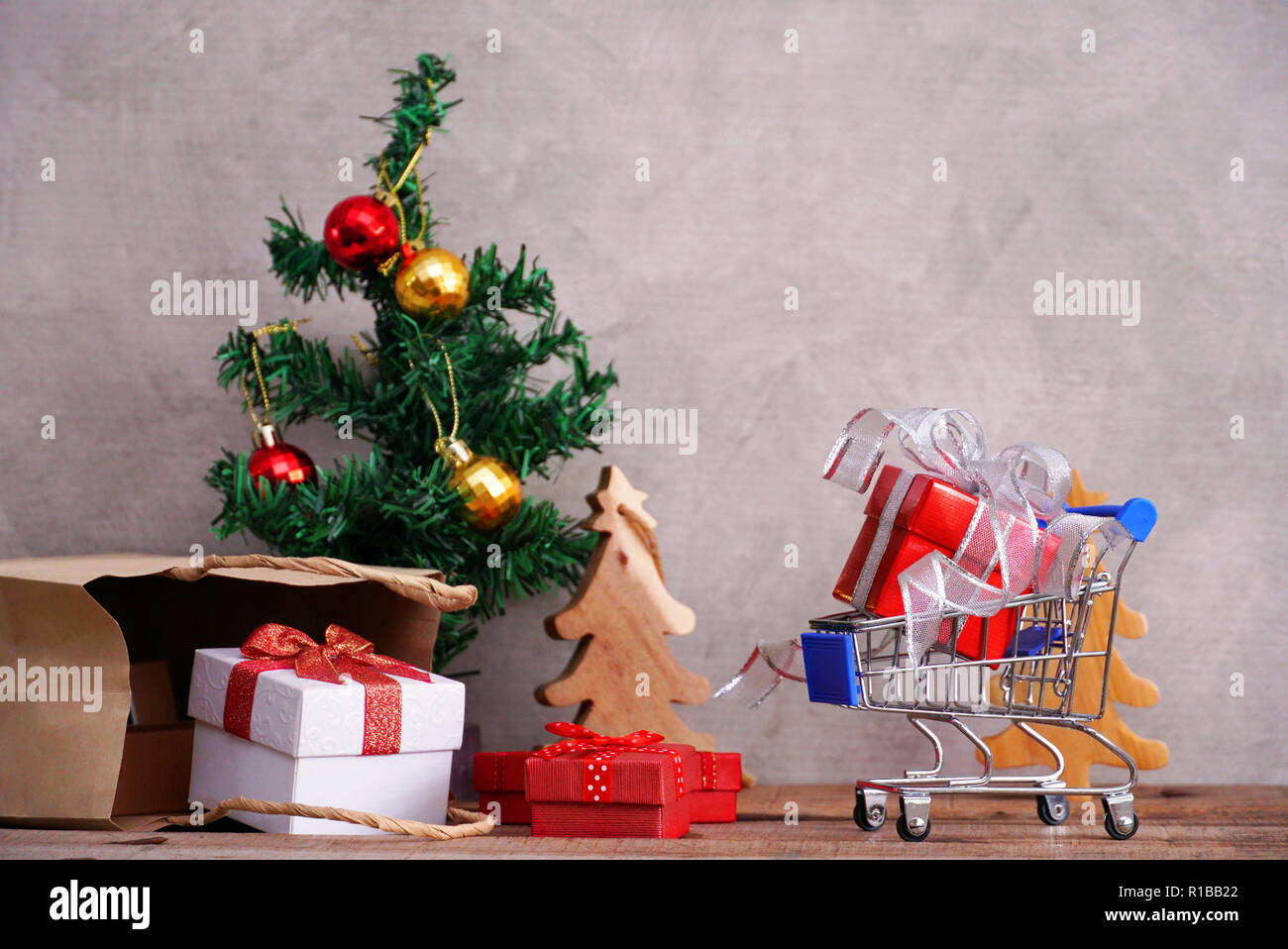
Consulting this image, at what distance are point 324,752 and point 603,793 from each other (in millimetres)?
258

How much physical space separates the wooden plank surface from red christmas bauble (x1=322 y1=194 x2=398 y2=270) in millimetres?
638

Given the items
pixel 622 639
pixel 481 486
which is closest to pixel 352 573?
pixel 481 486

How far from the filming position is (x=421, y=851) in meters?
0.90

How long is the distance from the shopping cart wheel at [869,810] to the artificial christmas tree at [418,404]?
451 millimetres

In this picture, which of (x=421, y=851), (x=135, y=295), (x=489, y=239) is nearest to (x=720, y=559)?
(x=489, y=239)

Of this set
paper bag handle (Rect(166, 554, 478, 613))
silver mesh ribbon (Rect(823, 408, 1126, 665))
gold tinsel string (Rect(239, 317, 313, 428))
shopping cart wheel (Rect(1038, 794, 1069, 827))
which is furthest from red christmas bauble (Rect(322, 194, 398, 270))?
shopping cart wheel (Rect(1038, 794, 1069, 827))

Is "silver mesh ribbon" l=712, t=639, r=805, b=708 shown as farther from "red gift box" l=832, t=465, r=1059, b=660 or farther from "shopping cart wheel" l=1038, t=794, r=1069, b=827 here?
"shopping cart wheel" l=1038, t=794, r=1069, b=827

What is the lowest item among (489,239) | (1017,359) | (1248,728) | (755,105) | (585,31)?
(1248,728)

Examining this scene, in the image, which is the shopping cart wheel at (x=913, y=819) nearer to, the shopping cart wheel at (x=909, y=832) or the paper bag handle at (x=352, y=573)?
the shopping cart wheel at (x=909, y=832)

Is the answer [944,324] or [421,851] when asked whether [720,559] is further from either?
[421,851]

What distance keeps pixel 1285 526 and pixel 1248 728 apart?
0.91ft

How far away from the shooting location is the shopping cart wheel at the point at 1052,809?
1128 millimetres

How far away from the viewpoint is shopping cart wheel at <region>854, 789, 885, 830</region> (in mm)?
1051

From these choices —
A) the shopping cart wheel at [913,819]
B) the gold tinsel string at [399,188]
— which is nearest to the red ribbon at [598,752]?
the shopping cart wheel at [913,819]
